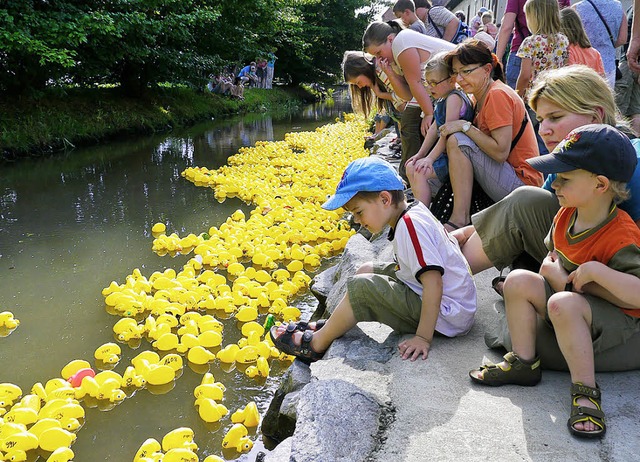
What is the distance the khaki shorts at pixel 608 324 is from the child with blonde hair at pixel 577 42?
A: 7.98 feet

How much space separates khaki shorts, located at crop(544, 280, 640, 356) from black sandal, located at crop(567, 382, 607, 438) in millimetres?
160

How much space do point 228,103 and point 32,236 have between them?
14.1m

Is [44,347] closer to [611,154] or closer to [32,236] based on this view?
[32,236]

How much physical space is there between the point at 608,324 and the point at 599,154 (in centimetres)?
55

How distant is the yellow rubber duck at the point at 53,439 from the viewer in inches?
95.3

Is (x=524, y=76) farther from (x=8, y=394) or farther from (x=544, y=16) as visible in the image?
(x=8, y=394)

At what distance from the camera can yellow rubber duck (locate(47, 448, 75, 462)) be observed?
7.50 ft

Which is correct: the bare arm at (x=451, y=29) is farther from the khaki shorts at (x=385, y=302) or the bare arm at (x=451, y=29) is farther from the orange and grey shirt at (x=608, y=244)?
the orange and grey shirt at (x=608, y=244)

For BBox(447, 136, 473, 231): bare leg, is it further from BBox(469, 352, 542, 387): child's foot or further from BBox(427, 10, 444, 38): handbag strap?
BBox(427, 10, 444, 38): handbag strap

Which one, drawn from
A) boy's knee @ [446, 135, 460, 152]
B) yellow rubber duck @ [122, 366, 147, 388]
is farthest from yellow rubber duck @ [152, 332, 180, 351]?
boy's knee @ [446, 135, 460, 152]

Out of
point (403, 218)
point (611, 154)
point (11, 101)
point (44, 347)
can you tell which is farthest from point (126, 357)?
point (11, 101)

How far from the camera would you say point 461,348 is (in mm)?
2330

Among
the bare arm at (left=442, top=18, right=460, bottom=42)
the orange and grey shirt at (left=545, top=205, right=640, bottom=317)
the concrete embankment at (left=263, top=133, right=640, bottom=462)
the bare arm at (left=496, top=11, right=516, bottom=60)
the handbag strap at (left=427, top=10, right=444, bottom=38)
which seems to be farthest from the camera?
the handbag strap at (left=427, top=10, right=444, bottom=38)

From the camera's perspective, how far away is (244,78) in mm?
21594
